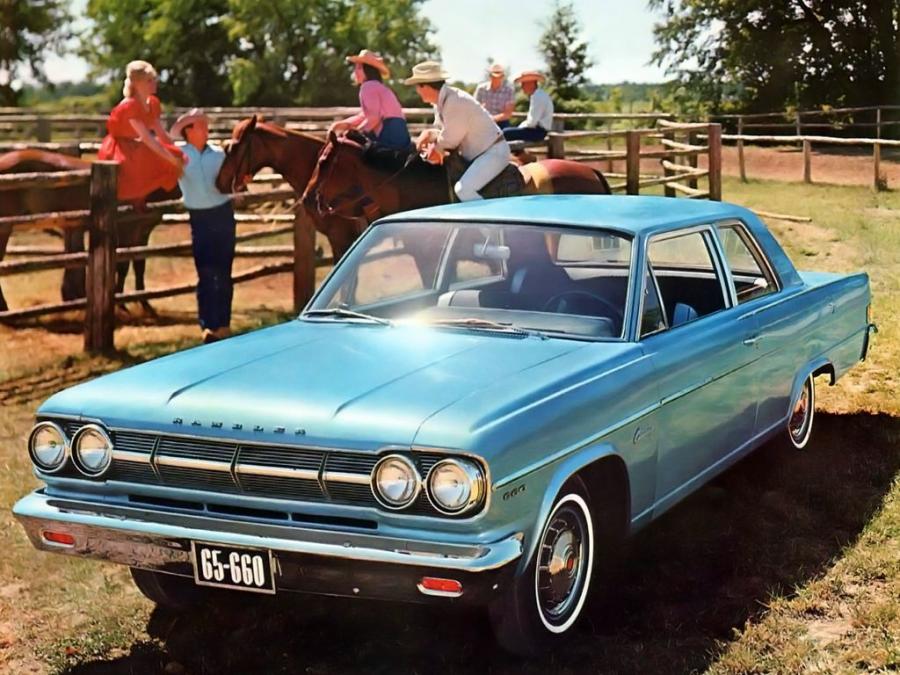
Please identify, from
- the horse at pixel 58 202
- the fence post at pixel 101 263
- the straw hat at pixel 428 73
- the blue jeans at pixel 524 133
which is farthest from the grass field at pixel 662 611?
the blue jeans at pixel 524 133

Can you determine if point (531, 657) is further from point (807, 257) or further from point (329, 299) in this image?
point (807, 257)

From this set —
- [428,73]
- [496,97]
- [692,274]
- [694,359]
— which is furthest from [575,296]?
[496,97]

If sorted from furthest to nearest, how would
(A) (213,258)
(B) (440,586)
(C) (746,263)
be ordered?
(A) (213,258) < (C) (746,263) < (B) (440,586)

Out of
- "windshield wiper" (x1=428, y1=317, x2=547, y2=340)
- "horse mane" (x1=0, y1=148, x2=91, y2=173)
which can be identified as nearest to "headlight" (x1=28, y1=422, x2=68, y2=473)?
"windshield wiper" (x1=428, y1=317, x2=547, y2=340)

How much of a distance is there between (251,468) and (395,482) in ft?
1.54

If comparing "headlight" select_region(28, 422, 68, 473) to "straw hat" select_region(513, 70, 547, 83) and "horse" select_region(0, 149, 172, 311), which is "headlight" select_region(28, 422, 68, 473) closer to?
"horse" select_region(0, 149, 172, 311)

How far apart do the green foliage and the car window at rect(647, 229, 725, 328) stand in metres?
57.4

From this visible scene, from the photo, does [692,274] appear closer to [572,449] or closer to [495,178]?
[572,449]

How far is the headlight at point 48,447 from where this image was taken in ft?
14.7

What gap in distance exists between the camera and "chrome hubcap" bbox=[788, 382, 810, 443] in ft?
22.5

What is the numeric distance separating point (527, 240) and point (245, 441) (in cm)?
180

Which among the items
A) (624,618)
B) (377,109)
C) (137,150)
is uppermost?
(377,109)

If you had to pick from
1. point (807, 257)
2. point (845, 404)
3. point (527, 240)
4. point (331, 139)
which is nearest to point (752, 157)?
point (807, 257)

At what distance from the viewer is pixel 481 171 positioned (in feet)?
36.5
